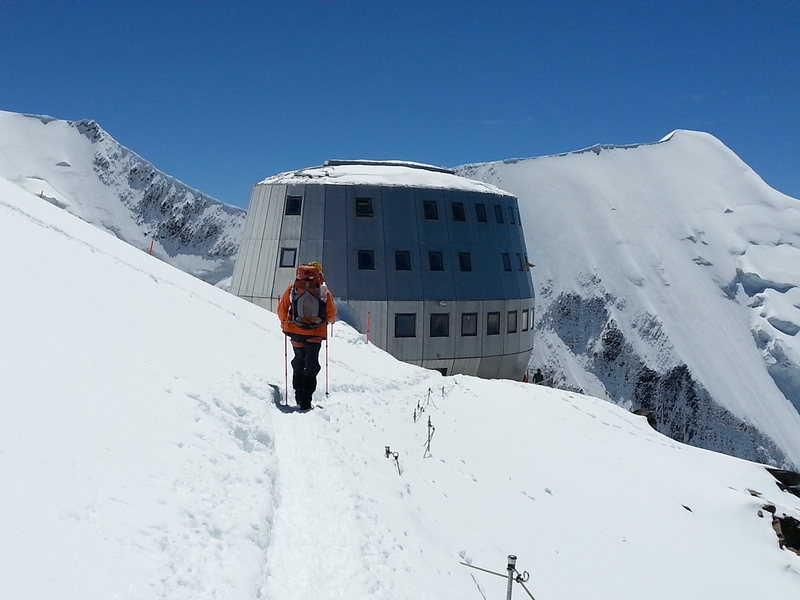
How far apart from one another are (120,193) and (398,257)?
8288 centimetres

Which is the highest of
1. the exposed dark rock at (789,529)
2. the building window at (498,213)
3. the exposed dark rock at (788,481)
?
the building window at (498,213)

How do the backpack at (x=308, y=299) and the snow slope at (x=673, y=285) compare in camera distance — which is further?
the snow slope at (x=673, y=285)

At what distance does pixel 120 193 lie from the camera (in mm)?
94875

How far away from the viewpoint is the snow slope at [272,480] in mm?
3912

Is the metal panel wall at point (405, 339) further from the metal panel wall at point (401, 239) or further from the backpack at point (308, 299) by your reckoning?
the backpack at point (308, 299)

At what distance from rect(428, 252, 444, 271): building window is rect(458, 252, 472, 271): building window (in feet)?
2.87

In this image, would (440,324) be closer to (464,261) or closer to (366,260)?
(464,261)

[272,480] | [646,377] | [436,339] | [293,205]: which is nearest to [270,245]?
[293,205]

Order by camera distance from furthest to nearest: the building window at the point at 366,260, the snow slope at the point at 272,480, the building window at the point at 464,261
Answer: the building window at the point at 464,261 < the building window at the point at 366,260 < the snow slope at the point at 272,480

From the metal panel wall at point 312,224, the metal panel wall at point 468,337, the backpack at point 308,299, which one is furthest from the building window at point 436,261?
the backpack at point 308,299

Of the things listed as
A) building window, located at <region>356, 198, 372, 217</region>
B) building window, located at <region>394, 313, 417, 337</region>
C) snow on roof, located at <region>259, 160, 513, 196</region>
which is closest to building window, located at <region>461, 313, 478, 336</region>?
building window, located at <region>394, 313, 417, 337</region>

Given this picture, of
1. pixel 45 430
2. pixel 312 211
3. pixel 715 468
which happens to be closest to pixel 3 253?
pixel 45 430

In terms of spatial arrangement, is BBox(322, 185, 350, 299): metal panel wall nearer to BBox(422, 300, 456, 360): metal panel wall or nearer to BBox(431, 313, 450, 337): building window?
BBox(422, 300, 456, 360): metal panel wall

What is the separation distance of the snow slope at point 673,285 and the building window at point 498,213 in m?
30.0
